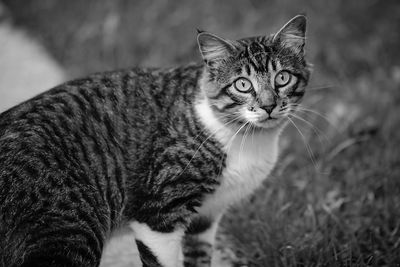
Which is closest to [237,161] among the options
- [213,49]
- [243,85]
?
[243,85]

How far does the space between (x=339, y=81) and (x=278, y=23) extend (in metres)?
1.06

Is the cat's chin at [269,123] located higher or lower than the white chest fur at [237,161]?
higher

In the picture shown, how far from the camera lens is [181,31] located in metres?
6.00

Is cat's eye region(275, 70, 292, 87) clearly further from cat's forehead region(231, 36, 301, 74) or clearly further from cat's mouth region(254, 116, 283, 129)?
cat's mouth region(254, 116, 283, 129)

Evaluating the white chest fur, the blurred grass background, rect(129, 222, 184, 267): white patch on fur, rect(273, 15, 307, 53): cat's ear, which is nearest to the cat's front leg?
the white chest fur

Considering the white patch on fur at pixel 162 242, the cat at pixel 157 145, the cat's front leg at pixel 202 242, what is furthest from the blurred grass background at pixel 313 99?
the white patch on fur at pixel 162 242

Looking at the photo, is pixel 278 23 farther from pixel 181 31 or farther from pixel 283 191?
pixel 283 191

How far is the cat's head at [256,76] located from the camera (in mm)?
2771

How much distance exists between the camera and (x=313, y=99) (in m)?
5.01

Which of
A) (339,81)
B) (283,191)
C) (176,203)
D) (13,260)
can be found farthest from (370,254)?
(339,81)

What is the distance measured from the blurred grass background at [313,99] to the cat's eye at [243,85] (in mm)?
637

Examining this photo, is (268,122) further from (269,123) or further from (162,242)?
(162,242)

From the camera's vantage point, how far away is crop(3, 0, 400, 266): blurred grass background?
3244 mm

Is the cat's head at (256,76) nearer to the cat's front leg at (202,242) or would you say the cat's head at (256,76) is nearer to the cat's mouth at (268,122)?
the cat's mouth at (268,122)
